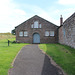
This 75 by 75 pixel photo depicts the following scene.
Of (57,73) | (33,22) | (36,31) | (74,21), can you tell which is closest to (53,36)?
(36,31)

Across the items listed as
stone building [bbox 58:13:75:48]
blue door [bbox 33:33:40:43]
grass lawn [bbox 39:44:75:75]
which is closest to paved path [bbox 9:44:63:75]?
grass lawn [bbox 39:44:75:75]

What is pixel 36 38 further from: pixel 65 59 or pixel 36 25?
pixel 65 59

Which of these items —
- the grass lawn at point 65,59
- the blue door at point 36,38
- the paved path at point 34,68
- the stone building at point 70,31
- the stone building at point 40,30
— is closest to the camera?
the paved path at point 34,68

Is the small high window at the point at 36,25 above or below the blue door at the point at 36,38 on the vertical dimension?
above

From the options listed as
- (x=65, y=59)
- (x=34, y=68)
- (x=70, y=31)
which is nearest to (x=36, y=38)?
(x=70, y=31)

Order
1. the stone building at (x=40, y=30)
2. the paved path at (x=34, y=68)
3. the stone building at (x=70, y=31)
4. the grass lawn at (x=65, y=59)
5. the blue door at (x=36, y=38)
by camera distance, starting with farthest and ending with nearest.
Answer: the blue door at (x=36, y=38)
the stone building at (x=40, y=30)
the stone building at (x=70, y=31)
the grass lawn at (x=65, y=59)
the paved path at (x=34, y=68)

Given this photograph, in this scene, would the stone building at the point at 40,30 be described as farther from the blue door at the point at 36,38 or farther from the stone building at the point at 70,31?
the stone building at the point at 70,31

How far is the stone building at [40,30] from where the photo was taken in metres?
28.0

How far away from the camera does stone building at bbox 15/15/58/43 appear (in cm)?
2802

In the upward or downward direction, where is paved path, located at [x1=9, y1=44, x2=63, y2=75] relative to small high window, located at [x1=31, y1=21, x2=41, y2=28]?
downward

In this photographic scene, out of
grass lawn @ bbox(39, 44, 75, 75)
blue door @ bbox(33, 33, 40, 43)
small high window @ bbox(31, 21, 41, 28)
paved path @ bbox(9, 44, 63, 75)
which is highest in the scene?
small high window @ bbox(31, 21, 41, 28)

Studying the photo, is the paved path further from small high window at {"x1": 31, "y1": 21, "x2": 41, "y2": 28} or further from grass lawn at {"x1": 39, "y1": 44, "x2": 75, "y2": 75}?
small high window at {"x1": 31, "y1": 21, "x2": 41, "y2": 28}

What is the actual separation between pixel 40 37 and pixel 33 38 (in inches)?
75.3

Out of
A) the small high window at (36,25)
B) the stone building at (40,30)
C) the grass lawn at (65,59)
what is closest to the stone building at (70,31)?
the grass lawn at (65,59)
